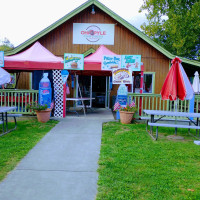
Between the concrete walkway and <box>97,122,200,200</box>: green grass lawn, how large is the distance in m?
0.22

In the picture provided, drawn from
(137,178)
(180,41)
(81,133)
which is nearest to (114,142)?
(81,133)

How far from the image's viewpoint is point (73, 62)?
8977mm

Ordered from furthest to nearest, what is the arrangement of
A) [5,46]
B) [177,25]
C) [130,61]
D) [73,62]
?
[5,46]
[177,25]
[73,62]
[130,61]

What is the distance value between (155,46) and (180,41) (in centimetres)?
1098

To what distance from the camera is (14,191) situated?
323 centimetres

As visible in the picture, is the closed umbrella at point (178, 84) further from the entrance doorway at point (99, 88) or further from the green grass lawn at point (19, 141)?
the entrance doorway at point (99, 88)

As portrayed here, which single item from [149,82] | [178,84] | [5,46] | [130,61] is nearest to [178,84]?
[178,84]

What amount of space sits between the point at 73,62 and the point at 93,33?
15.0ft

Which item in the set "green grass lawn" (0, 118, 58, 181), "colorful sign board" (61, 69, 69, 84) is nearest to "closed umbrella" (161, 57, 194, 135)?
"green grass lawn" (0, 118, 58, 181)

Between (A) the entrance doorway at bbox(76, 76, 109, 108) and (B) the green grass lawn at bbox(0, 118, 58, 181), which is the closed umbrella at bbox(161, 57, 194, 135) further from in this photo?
(A) the entrance doorway at bbox(76, 76, 109, 108)

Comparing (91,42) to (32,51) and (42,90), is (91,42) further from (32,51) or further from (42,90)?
(42,90)

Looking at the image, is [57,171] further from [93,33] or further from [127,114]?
[93,33]

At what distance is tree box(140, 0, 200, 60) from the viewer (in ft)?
71.9

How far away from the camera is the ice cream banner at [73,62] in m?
8.93
